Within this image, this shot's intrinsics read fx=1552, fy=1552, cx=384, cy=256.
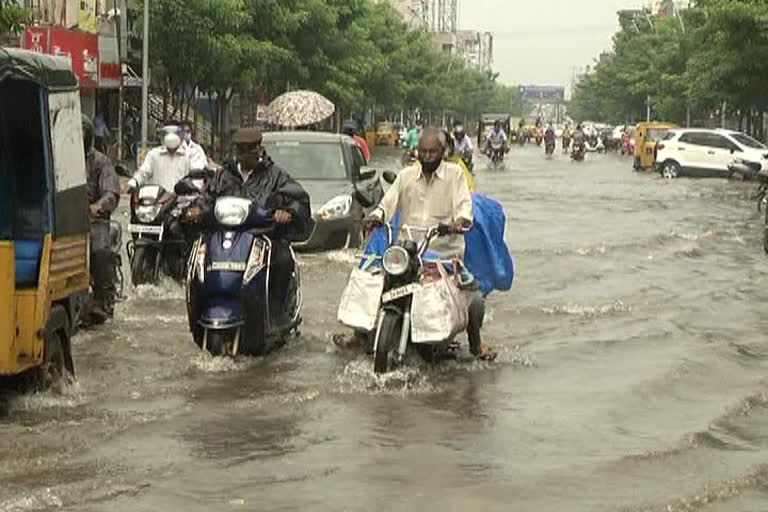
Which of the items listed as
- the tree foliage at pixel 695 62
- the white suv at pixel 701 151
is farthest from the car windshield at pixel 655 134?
the white suv at pixel 701 151

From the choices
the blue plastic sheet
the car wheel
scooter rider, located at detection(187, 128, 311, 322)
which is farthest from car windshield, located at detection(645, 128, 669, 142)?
scooter rider, located at detection(187, 128, 311, 322)

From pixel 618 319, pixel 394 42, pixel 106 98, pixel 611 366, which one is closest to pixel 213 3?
pixel 106 98

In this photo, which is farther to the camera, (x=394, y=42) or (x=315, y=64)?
(x=394, y=42)

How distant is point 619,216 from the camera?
88.2 ft

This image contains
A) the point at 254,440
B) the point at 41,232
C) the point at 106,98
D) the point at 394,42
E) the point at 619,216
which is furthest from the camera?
the point at 394,42

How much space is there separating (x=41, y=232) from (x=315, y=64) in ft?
135

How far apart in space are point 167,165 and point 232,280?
14.1 feet

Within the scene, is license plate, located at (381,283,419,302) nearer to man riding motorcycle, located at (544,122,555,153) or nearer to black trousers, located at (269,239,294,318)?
black trousers, located at (269,239,294,318)

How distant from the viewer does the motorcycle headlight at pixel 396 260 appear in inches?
376

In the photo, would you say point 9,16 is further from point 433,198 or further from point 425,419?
point 425,419

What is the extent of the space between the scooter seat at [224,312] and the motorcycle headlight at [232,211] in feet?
1.65

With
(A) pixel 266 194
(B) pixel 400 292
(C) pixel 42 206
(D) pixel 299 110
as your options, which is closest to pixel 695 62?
(D) pixel 299 110

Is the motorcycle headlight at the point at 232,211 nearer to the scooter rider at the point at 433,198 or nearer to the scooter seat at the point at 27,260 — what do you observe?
the scooter rider at the point at 433,198

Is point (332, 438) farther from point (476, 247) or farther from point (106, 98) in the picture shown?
point (106, 98)
